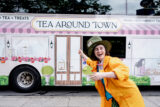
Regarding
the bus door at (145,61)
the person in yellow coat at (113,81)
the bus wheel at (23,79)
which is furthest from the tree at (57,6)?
the person in yellow coat at (113,81)

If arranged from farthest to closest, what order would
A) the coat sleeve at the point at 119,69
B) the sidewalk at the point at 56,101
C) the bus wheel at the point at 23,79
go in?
the bus wheel at the point at 23,79, the sidewalk at the point at 56,101, the coat sleeve at the point at 119,69

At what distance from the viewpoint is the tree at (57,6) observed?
6.92 m

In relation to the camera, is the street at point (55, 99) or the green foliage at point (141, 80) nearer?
the street at point (55, 99)

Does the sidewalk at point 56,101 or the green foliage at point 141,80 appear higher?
the green foliage at point 141,80

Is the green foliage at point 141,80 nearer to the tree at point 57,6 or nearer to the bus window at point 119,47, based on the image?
the bus window at point 119,47

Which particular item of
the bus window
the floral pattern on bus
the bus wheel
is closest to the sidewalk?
the bus wheel

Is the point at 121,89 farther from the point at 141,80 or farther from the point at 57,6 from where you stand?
the point at 57,6

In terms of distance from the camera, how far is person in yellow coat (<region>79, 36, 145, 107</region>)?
6.84ft

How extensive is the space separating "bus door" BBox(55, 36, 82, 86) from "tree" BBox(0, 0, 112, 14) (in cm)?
106

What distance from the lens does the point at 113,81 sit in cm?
218

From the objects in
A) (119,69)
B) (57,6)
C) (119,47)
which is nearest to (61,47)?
(57,6)

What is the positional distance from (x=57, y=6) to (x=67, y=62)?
2095mm

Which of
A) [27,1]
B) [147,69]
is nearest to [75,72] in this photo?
[147,69]

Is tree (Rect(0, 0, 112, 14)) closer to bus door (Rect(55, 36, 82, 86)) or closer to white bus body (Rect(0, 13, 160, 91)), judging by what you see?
white bus body (Rect(0, 13, 160, 91))
